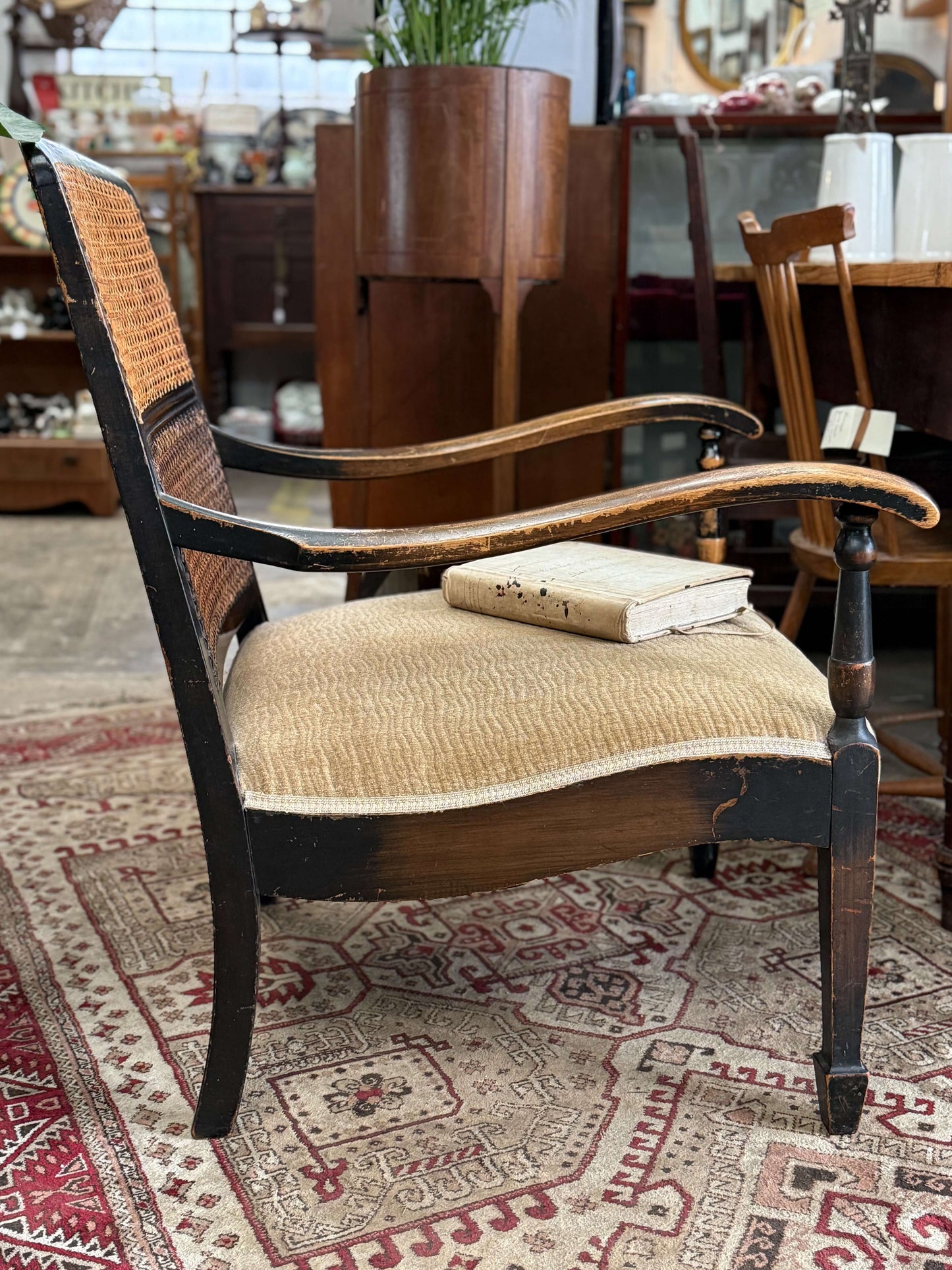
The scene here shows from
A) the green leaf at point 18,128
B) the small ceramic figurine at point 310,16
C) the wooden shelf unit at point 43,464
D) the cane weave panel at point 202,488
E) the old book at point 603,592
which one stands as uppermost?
the small ceramic figurine at point 310,16

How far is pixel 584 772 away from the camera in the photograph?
125cm

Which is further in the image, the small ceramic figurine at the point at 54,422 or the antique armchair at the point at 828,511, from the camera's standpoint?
the small ceramic figurine at the point at 54,422

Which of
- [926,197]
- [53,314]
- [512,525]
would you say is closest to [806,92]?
[926,197]

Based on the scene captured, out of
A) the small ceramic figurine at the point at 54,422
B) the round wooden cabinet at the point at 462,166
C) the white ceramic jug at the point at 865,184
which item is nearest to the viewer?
the white ceramic jug at the point at 865,184

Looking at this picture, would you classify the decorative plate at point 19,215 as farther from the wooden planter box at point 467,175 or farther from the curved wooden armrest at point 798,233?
the curved wooden armrest at point 798,233

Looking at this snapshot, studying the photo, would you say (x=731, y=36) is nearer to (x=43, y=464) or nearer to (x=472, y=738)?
(x=43, y=464)

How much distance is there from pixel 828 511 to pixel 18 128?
136 cm

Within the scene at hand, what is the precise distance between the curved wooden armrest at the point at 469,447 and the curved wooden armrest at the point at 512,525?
0.51 m

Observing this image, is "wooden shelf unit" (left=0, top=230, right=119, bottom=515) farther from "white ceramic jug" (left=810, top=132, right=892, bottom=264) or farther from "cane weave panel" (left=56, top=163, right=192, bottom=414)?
"cane weave panel" (left=56, top=163, right=192, bottom=414)

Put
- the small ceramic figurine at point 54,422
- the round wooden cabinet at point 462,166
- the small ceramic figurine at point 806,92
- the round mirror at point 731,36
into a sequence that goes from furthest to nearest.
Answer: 1. the round mirror at point 731,36
2. the small ceramic figurine at point 54,422
3. the small ceramic figurine at point 806,92
4. the round wooden cabinet at point 462,166

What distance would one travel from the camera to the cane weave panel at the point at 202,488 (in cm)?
131

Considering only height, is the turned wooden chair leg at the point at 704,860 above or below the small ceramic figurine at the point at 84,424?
below

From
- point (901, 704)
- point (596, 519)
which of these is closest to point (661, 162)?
point (901, 704)

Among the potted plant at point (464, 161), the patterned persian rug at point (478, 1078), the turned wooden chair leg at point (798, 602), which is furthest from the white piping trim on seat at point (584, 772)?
the potted plant at point (464, 161)
